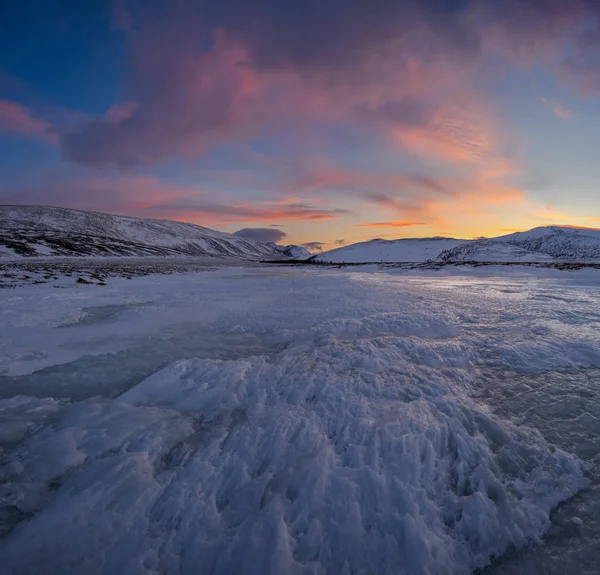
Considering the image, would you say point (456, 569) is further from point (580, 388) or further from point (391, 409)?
point (580, 388)

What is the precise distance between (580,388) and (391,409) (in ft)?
13.4

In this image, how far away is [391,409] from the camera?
5.13m

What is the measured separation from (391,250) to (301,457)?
396 ft

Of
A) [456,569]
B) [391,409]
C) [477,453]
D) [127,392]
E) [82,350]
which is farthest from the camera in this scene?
[82,350]

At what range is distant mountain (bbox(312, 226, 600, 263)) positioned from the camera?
9188cm

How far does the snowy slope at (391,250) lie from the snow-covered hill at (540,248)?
9.07m

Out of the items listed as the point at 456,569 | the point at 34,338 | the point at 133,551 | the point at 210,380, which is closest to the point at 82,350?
the point at 34,338

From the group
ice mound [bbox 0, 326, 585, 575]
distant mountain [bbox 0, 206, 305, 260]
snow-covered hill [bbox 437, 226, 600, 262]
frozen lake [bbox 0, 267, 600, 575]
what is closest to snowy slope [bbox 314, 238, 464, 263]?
snow-covered hill [bbox 437, 226, 600, 262]

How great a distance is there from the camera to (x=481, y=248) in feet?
317

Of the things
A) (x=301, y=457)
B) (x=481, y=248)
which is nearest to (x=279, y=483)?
(x=301, y=457)

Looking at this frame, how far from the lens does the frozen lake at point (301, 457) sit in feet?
9.82

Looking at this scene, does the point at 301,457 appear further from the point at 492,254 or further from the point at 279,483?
the point at 492,254

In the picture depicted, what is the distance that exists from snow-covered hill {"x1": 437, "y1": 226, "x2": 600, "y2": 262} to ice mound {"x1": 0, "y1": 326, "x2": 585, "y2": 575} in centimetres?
8823

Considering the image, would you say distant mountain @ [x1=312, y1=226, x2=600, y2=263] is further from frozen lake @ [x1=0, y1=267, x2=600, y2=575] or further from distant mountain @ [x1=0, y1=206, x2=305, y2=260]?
frozen lake @ [x1=0, y1=267, x2=600, y2=575]
